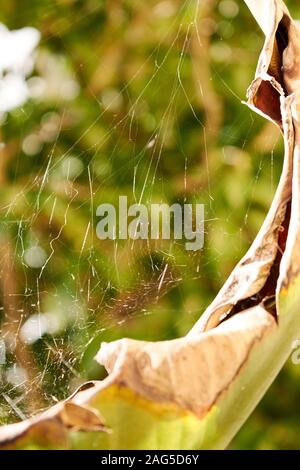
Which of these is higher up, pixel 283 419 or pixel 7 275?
pixel 7 275

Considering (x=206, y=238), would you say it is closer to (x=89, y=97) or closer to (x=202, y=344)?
(x=89, y=97)

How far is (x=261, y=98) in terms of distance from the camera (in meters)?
0.21

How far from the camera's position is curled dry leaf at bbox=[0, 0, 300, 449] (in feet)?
0.47

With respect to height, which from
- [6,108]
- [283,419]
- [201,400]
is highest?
[6,108]

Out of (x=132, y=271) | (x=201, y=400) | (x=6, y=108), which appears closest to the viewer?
(x=201, y=400)

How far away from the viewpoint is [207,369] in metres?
0.15

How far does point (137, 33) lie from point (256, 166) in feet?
0.53

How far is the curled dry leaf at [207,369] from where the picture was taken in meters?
0.14

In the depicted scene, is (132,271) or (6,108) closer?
(132,271)

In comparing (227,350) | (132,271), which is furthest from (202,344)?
(132,271)

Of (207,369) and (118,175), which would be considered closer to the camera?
(207,369)

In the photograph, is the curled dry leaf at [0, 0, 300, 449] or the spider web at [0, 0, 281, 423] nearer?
the curled dry leaf at [0, 0, 300, 449]

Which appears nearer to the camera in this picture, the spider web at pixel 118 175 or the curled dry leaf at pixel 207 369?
the curled dry leaf at pixel 207 369

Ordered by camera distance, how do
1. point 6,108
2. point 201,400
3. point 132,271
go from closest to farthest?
1. point 201,400
2. point 132,271
3. point 6,108
